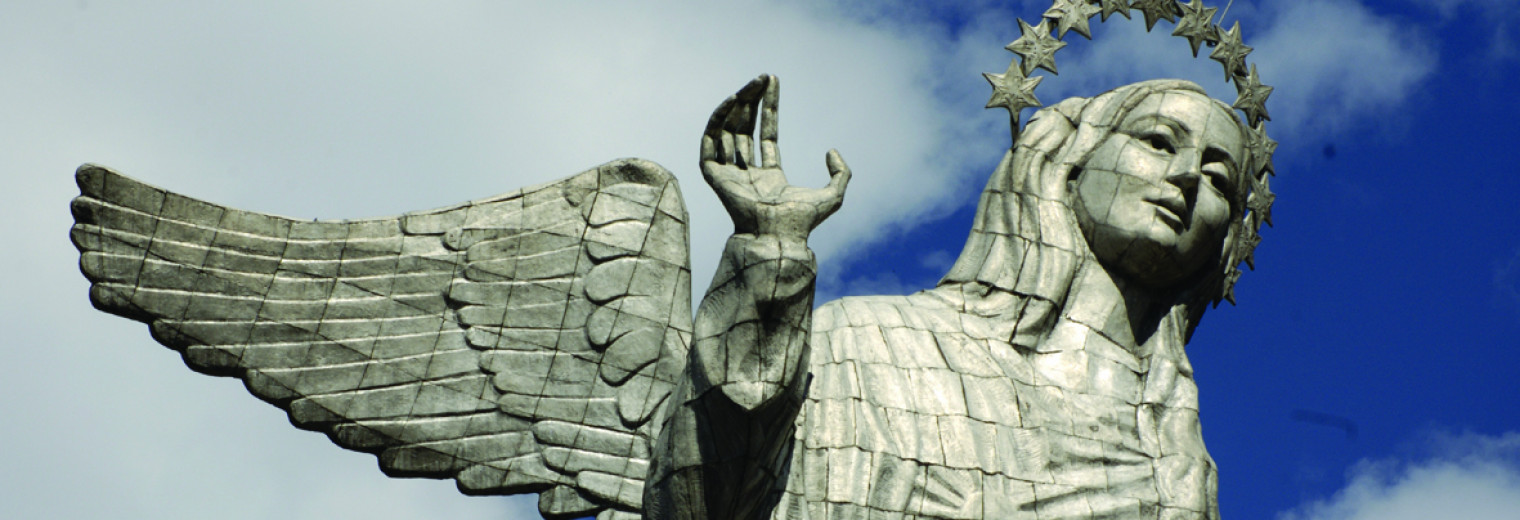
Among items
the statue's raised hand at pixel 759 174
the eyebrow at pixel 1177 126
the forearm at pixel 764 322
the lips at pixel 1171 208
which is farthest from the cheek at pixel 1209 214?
the forearm at pixel 764 322

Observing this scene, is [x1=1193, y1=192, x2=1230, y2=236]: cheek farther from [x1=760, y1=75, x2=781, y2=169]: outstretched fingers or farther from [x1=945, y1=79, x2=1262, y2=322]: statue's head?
[x1=760, y1=75, x2=781, y2=169]: outstretched fingers

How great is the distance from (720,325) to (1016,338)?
253 cm

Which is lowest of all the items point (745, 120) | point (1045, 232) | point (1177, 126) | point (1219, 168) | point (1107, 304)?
point (745, 120)

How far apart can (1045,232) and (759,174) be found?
8.35 feet

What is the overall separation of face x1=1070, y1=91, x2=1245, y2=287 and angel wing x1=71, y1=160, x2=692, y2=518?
240 centimetres

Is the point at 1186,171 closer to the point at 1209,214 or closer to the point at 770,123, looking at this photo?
the point at 1209,214

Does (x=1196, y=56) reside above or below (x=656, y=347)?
above

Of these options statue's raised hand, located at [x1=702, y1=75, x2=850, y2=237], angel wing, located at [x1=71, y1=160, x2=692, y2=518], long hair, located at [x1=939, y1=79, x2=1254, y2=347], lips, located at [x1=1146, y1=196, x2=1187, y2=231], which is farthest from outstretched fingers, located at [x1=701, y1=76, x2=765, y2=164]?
lips, located at [x1=1146, y1=196, x2=1187, y2=231]

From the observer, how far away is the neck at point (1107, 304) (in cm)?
1298

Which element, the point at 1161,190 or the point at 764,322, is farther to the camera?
the point at 1161,190

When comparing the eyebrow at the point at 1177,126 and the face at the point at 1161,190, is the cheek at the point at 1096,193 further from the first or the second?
the eyebrow at the point at 1177,126

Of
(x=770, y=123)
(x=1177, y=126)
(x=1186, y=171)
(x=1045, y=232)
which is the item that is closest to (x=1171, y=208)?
(x=1186, y=171)

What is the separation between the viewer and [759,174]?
11.0 metres

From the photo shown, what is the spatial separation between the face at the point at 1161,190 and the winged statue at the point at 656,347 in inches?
0.8
